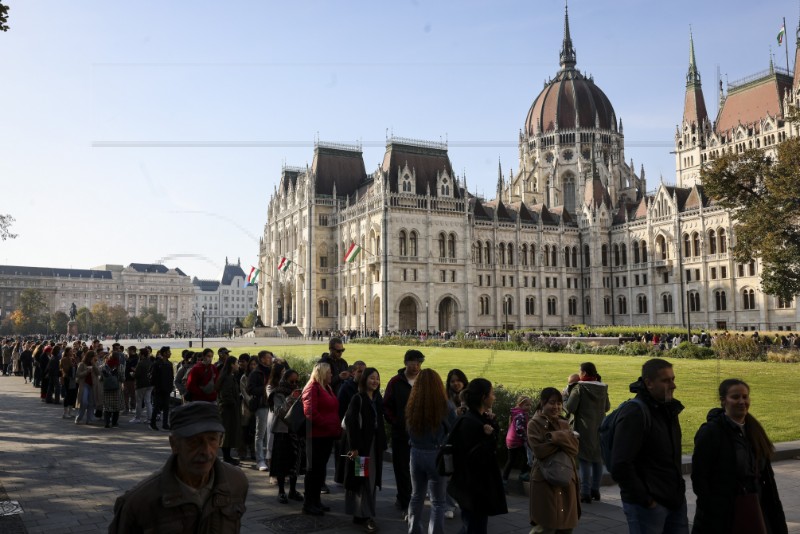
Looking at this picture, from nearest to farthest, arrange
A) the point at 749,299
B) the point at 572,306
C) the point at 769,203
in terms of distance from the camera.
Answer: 1. the point at 769,203
2. the point at 749,299
3. the point at 572,306

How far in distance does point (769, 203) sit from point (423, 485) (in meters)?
32.6

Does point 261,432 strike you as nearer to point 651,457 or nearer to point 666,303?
point 651,457

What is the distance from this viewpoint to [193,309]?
582 ft

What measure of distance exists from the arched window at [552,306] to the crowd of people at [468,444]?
71.6 meters

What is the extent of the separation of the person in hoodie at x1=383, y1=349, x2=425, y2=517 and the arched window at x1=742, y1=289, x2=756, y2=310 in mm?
66445

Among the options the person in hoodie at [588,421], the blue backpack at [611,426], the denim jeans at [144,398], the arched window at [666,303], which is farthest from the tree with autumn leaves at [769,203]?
the arched window at [666,303]

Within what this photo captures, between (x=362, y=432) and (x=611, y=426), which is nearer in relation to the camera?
(x=611, y=426)

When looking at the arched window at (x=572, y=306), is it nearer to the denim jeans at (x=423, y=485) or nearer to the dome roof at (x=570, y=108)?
the dome roof at (x=570, y=108)

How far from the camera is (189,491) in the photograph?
3584 mm

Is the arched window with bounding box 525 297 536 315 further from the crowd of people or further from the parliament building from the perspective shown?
the crowd of people

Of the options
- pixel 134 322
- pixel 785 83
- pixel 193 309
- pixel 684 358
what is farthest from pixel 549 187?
pixel 193 309

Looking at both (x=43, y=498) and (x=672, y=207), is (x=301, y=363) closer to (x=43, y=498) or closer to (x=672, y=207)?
(x=43, y=498)

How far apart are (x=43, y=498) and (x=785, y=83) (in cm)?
9204

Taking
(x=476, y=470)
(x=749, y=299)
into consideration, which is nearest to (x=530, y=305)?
(x=749, y=299)
